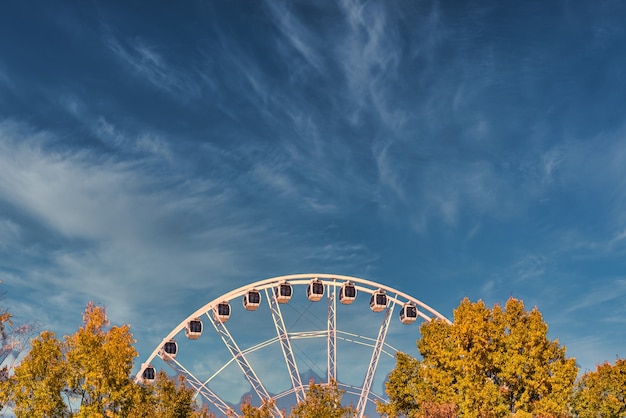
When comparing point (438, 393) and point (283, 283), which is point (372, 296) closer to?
point (283, 283)

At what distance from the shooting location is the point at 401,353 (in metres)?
54.0

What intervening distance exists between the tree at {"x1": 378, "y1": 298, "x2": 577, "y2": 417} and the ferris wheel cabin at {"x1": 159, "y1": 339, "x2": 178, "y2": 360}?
35.0 meters

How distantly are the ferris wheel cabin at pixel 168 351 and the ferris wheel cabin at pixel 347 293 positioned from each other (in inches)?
749

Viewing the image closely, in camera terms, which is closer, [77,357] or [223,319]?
[77,357]

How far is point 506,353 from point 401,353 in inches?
385

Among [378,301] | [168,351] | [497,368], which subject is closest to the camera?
[497,368]

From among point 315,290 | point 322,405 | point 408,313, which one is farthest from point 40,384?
point 408,313

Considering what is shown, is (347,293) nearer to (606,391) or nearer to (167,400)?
(606,391)

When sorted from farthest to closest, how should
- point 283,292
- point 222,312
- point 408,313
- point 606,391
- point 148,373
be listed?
1. point 408,313
2. point 283,292
3. point 222,312
4. point 148,373
5. point 606,391

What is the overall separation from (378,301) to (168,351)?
2400 centimetres

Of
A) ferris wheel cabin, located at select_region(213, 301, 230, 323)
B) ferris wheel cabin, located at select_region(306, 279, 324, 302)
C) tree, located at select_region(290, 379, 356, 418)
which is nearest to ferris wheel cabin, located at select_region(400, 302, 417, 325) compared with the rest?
ferris wheel cabin, located at select_region(306, 279, 324, 302)

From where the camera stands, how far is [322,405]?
2046 inches

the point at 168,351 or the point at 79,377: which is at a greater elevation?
the point at 168,351

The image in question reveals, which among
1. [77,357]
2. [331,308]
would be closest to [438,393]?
[77,357]
